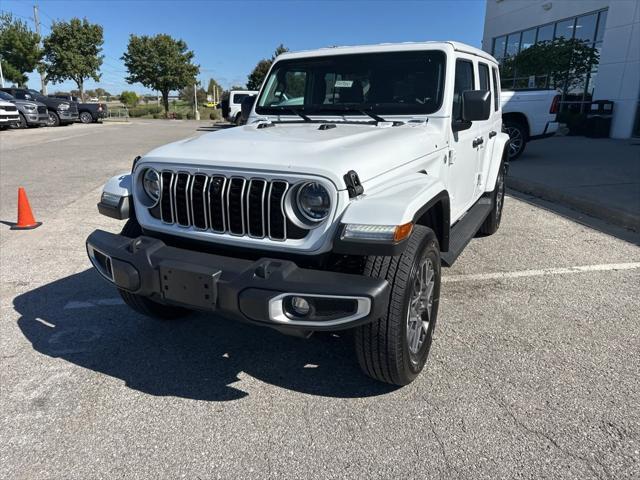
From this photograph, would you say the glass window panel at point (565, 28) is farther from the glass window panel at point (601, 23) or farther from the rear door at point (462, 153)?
the rear door at point (462, 153)

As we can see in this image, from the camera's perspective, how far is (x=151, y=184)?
9.89ft

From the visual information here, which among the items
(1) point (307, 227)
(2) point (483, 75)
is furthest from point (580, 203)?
(1) point (307, 227)

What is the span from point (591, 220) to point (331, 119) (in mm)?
4744

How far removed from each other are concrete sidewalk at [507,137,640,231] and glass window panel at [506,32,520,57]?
1099 cm

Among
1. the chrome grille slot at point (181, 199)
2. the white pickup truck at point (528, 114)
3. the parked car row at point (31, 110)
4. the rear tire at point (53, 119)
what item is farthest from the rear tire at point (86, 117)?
the chrome grille slot at point (181, 199)

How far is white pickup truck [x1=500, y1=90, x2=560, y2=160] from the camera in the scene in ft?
37.0

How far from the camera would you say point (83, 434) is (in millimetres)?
2508

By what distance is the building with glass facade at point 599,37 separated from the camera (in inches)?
672

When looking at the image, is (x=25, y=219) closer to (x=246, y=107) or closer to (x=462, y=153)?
(x=246, y=107)

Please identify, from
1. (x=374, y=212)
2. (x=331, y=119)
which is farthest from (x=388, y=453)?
(x=331, y=119)

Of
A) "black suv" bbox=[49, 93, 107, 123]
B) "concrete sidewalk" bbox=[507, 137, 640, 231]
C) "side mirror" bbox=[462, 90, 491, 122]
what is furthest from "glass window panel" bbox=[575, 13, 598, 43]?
"black suv" bbox=[49, 93, 107, 123]

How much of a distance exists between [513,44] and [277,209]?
25671 mm

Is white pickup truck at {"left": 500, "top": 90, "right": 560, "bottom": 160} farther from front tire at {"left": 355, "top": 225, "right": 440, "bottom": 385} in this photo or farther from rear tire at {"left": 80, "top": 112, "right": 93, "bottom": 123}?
rear tire at {"left": 80, "top": 112, "right": 93, "bottom": 123}

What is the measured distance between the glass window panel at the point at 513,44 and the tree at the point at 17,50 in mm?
35871
